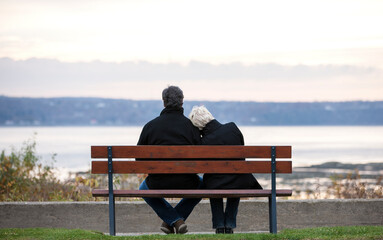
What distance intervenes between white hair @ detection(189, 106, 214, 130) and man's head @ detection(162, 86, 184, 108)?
0.18 m

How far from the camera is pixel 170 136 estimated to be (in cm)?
662

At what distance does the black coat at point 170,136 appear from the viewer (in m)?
6.59

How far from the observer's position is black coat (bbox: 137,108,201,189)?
6.59 metres

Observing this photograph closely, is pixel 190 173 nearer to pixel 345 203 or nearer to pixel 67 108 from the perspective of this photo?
pixel 345 203

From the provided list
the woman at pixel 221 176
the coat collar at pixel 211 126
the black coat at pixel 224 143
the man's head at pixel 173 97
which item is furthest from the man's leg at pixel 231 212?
the man's head at pixel 173 97

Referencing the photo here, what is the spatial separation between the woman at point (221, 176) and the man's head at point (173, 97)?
0.63ft

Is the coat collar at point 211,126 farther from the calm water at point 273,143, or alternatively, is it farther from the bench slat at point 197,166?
the calm water at point 273,143

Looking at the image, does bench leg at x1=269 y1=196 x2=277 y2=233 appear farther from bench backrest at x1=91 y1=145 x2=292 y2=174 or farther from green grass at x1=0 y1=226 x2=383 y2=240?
bench backrest at x1=91 y1=145 x2=292 y2=174

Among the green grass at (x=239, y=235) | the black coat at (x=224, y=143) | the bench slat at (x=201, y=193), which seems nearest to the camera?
the green grass at (x=239, y=235)

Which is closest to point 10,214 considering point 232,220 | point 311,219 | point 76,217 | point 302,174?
point 76,217

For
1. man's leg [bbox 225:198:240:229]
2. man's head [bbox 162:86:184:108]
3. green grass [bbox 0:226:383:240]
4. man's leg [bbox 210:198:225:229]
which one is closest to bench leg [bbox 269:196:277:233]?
green grass [bbox 0:226:383:240]

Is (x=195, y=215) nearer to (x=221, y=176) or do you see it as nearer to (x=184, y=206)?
(x=184, y=206)

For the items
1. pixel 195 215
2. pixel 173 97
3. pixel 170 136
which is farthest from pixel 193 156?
pixel 195 215

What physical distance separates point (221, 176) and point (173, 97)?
37.6 inches
